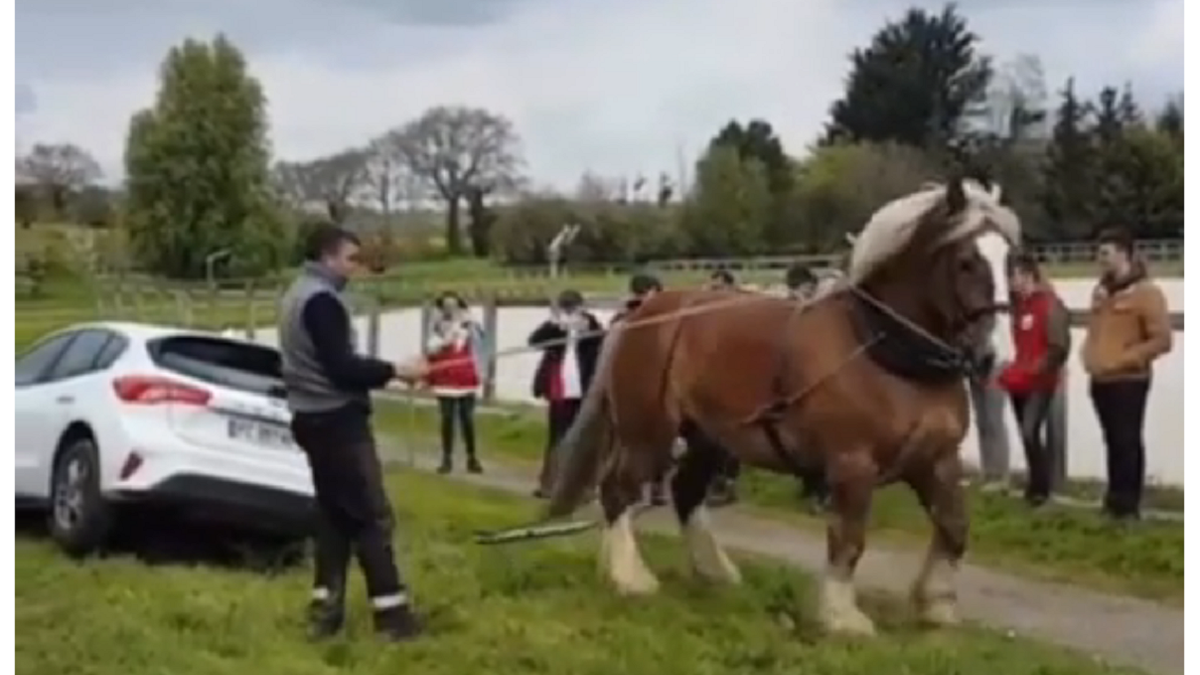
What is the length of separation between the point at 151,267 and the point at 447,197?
1.57 metres

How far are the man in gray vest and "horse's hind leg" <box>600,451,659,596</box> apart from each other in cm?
138

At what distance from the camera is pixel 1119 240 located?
34.0 ft

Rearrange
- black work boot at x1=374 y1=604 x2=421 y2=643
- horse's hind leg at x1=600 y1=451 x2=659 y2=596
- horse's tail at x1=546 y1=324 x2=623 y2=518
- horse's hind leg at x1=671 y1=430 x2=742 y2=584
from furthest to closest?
horse's tail at x1=546 y1=324 x2=623 y2=518 → horse's hind leg at x1=671 y1=430 x2=742 y2=584 → horse's hind leg at x1=600 y1=451 x2=659 y2=596 → black work boot at x1=374 y1=604 x2=421 y2=643

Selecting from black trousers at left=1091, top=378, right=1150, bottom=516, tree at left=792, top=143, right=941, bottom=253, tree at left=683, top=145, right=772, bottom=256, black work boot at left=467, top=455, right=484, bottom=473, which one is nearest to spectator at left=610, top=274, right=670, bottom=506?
tree at left=683, top=145, right=772, bottom=256

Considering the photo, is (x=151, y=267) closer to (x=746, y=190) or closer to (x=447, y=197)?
(x=447, y=197)

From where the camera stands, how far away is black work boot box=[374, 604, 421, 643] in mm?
7672

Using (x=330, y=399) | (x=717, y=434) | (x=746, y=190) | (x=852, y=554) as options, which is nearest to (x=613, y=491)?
(x=717, y=434)

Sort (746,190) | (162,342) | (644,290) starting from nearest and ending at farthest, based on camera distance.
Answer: (162,342) → (644,290) → (746,190)

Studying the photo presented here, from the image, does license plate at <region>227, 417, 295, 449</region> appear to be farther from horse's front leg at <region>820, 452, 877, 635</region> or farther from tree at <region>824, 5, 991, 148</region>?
tree at <region>824, 5, 991, 148</region>

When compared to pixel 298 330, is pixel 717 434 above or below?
below

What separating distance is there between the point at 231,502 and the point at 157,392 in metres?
0.59

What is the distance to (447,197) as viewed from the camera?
35.6ft

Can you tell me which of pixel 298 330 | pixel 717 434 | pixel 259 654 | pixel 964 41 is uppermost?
pixel 964 41

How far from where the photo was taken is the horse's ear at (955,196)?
7.72 meters
